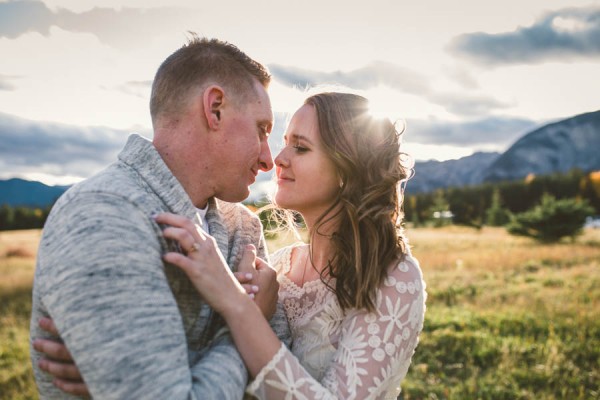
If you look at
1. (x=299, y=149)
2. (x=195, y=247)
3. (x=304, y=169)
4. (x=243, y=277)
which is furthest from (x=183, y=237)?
(x=299, y=149)

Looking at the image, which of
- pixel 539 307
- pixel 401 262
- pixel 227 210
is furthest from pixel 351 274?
pixel 539 307

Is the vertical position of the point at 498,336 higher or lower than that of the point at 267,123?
lower

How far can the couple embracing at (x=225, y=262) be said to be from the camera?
1837 mm

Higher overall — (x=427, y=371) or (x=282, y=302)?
(x=282, y=302)

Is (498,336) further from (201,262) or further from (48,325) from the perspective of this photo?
(48,325)

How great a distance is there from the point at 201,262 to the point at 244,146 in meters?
1.00

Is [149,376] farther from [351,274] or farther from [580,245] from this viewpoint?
[580,245]

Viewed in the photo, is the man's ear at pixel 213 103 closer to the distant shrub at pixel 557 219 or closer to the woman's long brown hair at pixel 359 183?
the woman's long brown hair at pixel 359 183

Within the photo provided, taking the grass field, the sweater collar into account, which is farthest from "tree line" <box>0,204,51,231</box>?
the sweater collar

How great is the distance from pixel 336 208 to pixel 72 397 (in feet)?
7.14

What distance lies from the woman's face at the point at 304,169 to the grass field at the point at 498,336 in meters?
4.11

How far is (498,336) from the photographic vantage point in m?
8.82

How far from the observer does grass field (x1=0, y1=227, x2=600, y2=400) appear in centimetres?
688

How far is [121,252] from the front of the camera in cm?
188
